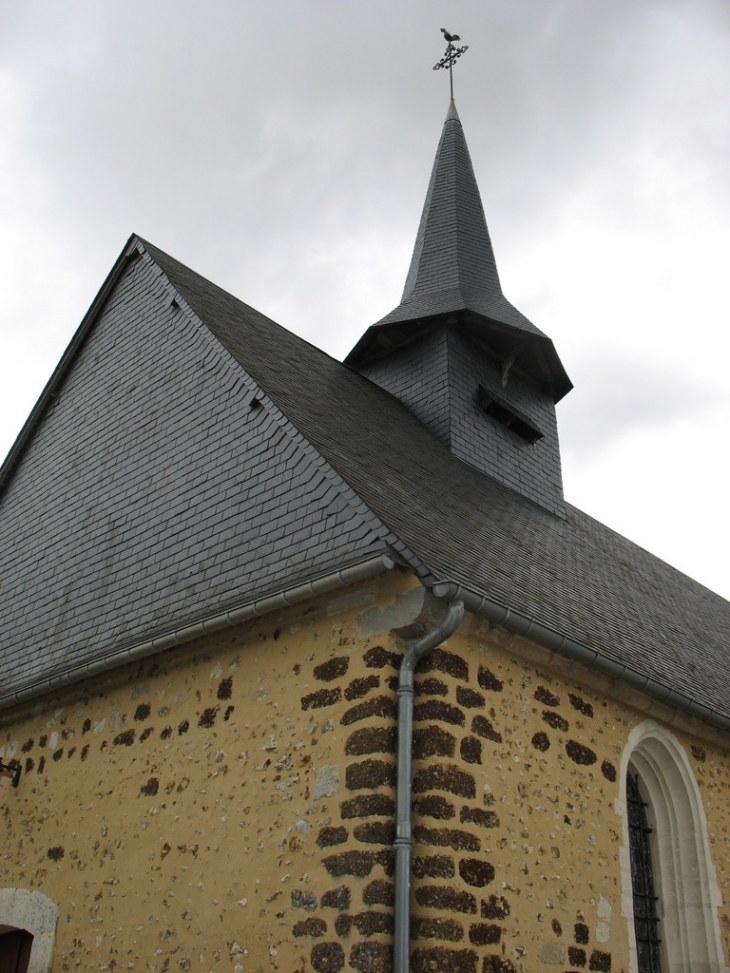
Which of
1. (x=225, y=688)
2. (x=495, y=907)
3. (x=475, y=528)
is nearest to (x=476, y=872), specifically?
(x=495, y=907)

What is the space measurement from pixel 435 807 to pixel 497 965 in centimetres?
75

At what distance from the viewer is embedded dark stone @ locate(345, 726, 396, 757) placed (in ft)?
14.8

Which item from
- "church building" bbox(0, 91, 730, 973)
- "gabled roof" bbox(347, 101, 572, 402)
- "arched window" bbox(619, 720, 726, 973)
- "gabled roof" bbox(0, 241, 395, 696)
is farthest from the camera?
"gabled roof" bbox(347, 101, 572, 402)

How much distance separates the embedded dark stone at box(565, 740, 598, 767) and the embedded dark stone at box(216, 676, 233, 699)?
1917 mm

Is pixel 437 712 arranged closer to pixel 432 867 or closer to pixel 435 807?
pixel 435 807

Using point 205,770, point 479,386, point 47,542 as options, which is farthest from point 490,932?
point 479,386

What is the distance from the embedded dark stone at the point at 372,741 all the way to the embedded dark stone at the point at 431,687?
0.25 m

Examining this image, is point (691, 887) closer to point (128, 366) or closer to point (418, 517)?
point (418, 517)

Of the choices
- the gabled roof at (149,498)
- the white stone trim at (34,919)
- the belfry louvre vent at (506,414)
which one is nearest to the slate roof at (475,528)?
the gabled roof at (149,498)

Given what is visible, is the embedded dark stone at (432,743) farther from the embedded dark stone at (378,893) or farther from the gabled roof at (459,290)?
the gabled roof at (459,290)

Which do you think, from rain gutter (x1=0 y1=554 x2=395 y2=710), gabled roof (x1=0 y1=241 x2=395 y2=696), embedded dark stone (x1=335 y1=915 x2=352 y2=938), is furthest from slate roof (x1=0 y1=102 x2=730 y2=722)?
embedded dark stone (x1=335 y1=915 x2=352 y2=938)

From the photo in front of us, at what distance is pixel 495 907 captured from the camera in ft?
14.5

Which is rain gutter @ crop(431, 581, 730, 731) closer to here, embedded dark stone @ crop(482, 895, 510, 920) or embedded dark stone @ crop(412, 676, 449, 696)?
embedded dark stone @ crop(412, 676, 449, 696)

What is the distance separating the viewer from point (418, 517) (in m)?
5.81
